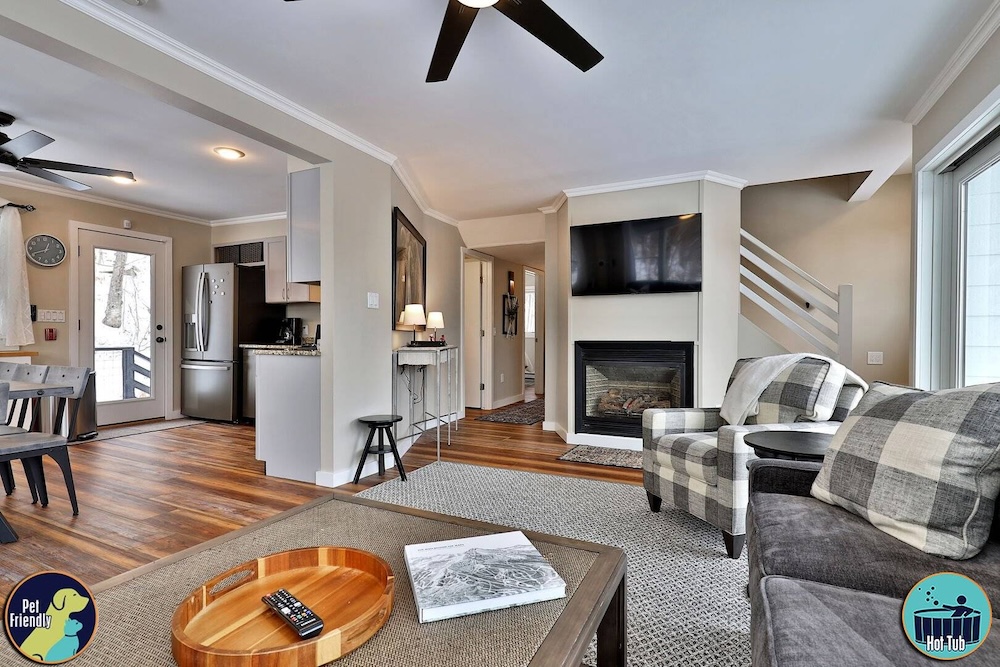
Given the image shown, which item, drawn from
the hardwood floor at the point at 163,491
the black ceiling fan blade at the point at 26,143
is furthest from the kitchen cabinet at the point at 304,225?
the hardwood floor at the point at 163,491

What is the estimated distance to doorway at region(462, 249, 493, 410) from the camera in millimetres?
6445

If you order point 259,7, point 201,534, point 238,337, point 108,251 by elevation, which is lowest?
point 201,534

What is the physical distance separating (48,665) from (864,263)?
18.8 ft

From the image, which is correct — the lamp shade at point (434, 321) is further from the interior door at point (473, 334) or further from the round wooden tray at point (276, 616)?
the round wooden tray at point (276, 616)

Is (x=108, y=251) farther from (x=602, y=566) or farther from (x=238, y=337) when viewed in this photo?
(x=602, y=566)

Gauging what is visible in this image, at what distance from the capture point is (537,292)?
8758 millimetres

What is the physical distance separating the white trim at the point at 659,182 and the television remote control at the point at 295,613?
4044 mm

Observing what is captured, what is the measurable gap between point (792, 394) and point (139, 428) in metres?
5.77

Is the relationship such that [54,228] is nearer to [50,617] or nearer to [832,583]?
[50,617]

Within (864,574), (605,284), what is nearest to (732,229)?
(605,284)

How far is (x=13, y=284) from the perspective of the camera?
4316 millimetres

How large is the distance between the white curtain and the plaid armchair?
17.2 feet

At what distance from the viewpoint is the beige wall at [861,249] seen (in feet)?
14.9

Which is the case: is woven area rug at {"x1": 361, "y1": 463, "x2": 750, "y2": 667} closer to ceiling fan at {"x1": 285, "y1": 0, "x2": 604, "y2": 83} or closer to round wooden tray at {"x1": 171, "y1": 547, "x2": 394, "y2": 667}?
round wooden tray at {"x1": 171, "y1": 547, "x2": 394, "y2": 667}
